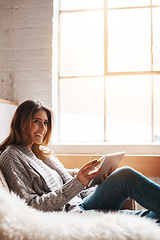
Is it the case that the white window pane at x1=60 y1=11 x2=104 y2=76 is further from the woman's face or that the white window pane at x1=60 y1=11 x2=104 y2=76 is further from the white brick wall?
the woman's face

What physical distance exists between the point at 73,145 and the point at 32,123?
1.01 meters

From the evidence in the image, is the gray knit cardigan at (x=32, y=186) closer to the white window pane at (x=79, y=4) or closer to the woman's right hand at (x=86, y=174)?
the woman's right hand at (x=86, y=174)

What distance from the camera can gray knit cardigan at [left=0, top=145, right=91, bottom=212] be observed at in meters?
1.40

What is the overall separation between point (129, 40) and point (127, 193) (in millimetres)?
1787

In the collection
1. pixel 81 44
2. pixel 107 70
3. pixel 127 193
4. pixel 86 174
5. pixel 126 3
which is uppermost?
pixel 126 3

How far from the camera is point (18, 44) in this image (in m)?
2.72

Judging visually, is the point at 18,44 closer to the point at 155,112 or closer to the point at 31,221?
the point at 155,112

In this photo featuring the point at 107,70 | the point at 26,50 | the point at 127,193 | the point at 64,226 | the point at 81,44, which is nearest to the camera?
the point at 64,226

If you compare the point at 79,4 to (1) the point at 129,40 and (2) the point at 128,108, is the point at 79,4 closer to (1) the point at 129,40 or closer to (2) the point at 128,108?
(1) the point at 129,40

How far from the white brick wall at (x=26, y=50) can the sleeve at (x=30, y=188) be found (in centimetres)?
123

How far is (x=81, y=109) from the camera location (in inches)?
113

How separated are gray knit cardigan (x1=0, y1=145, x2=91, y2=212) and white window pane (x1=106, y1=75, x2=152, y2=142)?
1340 mm

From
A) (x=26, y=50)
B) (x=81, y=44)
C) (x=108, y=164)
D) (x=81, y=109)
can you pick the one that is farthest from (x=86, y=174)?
(x=81, y=44)

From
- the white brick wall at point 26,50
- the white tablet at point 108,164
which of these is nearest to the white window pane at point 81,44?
the white brick wall at point 26,50
